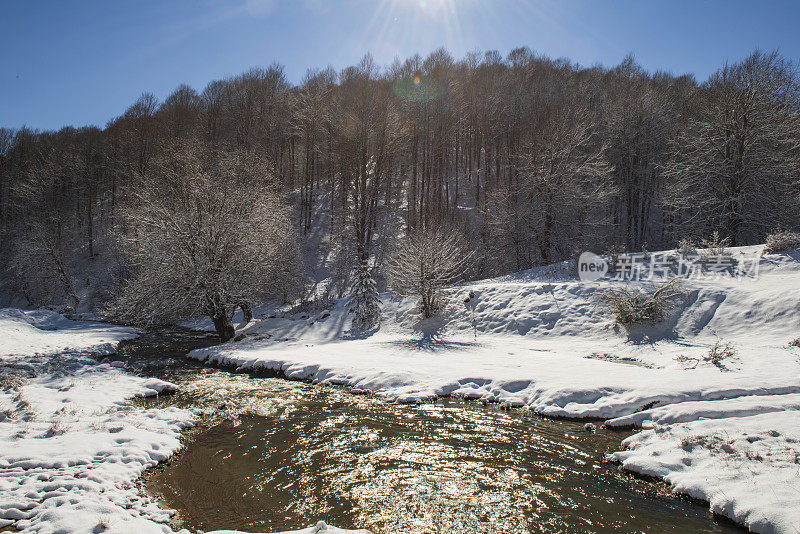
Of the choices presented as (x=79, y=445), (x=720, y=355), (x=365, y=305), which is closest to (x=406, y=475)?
(x=79, y=445)

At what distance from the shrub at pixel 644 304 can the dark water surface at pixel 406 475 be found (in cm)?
826

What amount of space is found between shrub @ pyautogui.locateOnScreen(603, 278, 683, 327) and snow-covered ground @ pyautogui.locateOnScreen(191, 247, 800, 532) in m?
0.43

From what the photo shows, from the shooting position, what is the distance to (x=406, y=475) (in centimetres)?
724

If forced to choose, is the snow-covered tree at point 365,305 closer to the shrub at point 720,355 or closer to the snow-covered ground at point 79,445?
the snow-covered ground at point 79,445

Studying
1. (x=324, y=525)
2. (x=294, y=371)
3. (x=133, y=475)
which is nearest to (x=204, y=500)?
(x=133, y=475)

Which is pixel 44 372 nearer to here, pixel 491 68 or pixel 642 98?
pixel 642 98

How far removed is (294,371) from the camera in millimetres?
14422

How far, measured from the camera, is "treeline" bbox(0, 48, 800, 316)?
26.0 metres

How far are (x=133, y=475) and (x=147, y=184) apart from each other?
63.2 ft

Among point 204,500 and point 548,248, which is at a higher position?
point 548,248

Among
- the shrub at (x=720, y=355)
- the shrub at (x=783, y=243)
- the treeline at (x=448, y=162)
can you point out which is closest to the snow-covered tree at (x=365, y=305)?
the treeline at (x=448, y=162)

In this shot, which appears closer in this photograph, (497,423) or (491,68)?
(497,423)

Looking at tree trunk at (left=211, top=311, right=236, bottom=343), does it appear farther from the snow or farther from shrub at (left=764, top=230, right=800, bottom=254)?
shrub at (left=764, top=230, right=800, bottom=254)

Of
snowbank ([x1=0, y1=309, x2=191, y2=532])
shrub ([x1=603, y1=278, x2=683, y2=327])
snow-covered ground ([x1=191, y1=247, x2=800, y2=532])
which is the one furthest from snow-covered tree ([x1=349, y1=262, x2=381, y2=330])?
shrub ([x1=603, y1=278, x2=683, y2=327])
